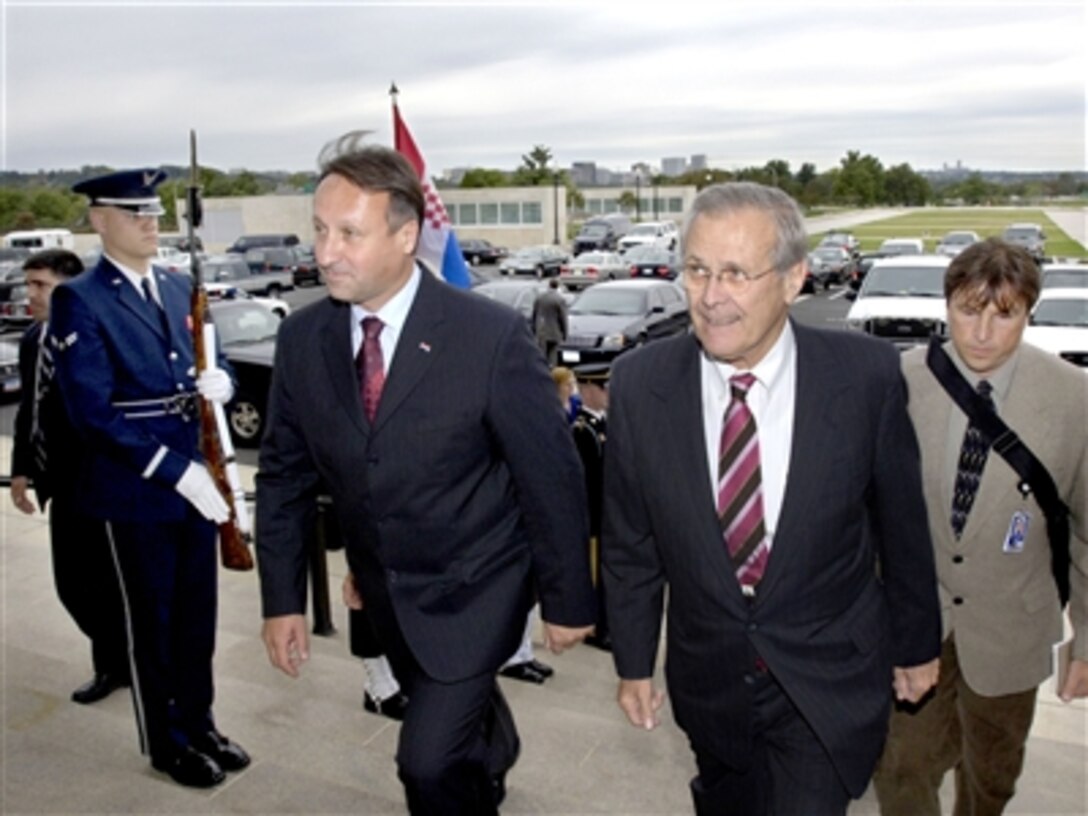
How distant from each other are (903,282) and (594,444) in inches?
570

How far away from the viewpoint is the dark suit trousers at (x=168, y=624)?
3.77 metres

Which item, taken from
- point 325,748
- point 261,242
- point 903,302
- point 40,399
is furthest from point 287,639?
point 261,242

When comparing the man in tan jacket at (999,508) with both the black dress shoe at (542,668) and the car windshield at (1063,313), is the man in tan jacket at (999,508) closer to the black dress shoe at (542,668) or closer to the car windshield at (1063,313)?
the black dress shoe at (542,668)

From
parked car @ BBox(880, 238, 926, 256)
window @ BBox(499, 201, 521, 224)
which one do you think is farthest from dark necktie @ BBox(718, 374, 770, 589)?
window @ BBox(499, 201, 521, 224)

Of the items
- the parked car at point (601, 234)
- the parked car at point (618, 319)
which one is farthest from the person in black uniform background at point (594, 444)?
the parked car at point (601, 234)

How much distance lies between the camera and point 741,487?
2.39m

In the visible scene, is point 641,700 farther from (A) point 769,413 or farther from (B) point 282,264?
(B) point 282,264

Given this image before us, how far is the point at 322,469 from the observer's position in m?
2.92

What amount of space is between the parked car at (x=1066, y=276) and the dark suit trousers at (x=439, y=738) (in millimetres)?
18260

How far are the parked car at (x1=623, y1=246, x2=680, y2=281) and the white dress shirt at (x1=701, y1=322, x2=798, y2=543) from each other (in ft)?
102

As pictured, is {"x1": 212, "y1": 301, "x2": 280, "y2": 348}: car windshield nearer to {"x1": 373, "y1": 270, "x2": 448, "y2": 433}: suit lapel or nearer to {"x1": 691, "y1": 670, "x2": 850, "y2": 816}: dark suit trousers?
{"x1": 373, "y1": 270, "x2": 448, "y2": 433}: suit lapel

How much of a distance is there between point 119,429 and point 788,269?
2.33m

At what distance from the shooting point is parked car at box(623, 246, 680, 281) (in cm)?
3456

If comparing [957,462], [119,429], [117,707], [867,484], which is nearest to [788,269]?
[867,484]
